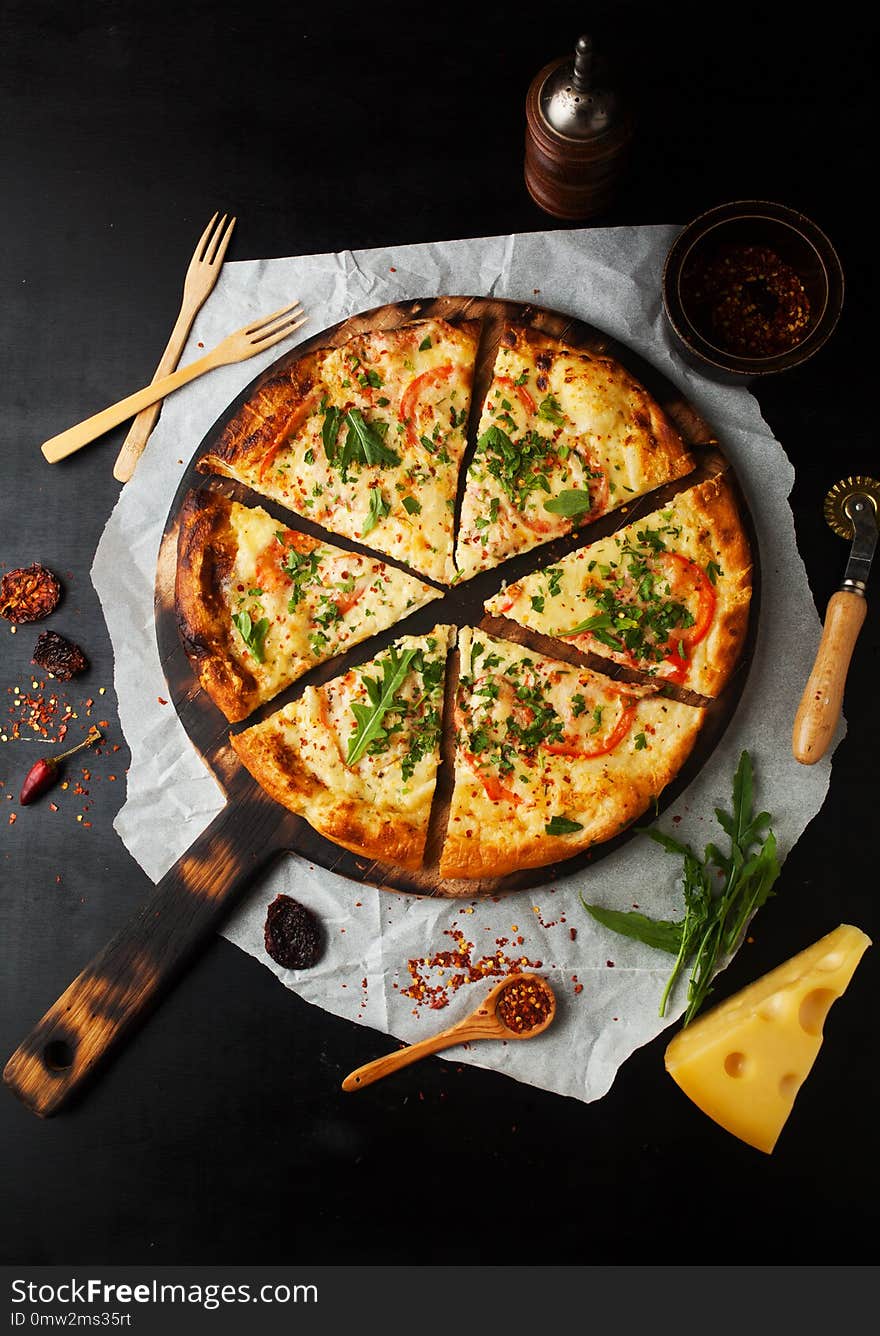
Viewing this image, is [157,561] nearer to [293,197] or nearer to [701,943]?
[293,197]

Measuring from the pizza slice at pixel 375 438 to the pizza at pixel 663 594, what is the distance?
0.64 meters

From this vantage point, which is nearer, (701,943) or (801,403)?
(701,943)

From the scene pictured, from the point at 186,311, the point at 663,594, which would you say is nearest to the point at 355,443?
the point at 186,311

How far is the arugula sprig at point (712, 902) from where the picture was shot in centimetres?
541

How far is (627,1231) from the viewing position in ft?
18.2

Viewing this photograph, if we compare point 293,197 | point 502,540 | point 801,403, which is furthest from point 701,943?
point 293,197

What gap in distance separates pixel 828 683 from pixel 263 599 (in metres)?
2.86

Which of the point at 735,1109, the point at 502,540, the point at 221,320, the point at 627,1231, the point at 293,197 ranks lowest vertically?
the point at 627,1231

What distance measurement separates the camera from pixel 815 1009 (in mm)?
5457

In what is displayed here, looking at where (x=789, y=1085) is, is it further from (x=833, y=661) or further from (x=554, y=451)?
(x=554, y=451)

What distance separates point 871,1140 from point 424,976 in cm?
243

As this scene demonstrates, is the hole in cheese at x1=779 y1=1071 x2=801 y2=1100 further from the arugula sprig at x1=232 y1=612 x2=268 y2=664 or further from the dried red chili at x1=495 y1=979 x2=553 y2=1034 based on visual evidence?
the arugula sprig at x1=232 y1=612 x2=268 y2=664

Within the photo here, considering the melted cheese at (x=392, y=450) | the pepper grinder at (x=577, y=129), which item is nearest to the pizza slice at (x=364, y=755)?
the melted cheese at (x=392, y=450)

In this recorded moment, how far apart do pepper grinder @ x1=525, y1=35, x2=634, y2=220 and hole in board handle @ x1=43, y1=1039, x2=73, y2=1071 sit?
5.03 metres
